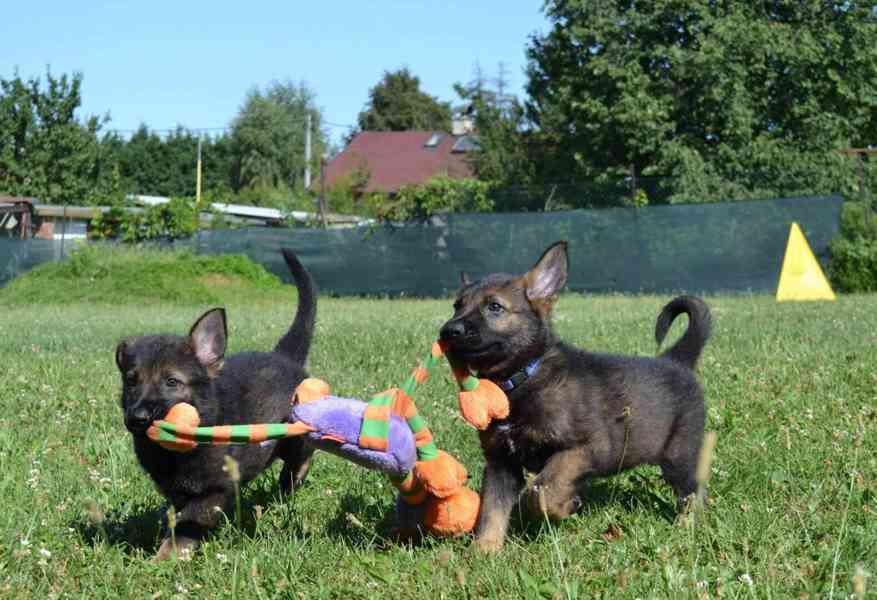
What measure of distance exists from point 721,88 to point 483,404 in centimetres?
2721

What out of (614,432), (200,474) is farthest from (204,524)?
(614,432)

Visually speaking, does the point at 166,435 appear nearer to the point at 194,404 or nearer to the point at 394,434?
the point at 194,404

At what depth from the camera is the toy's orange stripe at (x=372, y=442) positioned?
366cm

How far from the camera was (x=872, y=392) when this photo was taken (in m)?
6.68

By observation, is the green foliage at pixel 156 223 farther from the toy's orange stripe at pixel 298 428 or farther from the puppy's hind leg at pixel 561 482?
the toy's orange stripe at pixel 298 428

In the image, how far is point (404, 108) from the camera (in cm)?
8338

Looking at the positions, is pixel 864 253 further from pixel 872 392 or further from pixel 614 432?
pixel 614 432

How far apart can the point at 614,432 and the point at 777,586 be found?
51.2 inches

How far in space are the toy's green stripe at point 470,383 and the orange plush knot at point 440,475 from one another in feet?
0.91

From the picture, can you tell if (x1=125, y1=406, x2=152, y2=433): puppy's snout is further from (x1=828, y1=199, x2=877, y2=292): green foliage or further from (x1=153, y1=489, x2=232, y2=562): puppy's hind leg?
(x1=828, y1=199, x2=877, y2=292): green foliage

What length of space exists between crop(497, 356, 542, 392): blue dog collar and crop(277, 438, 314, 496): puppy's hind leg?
1.29m

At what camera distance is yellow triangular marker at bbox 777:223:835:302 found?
18.3m

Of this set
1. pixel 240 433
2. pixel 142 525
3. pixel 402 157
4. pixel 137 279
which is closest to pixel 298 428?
pixel 240 433

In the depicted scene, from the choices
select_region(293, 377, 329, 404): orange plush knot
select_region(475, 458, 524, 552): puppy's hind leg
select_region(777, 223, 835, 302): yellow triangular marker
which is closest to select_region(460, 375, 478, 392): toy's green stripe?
select_region(475, 458, 524, 552): puppy's hind leg
